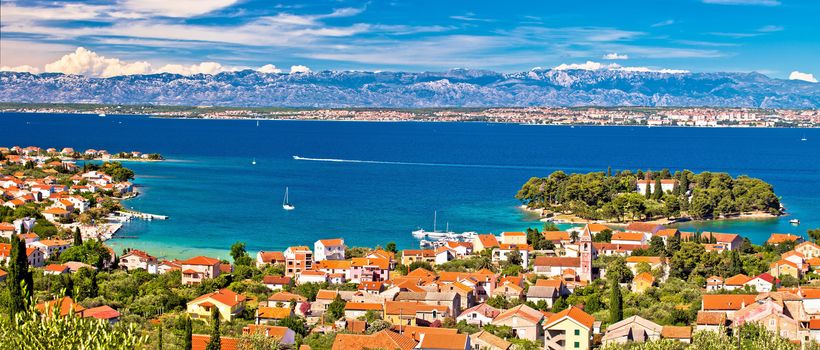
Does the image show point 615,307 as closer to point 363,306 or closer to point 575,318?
point 575,318

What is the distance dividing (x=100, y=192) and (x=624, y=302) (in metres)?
34.5

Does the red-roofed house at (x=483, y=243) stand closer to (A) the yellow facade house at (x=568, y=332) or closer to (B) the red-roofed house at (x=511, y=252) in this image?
(B) the red-roofed house at (x=511, y=252)

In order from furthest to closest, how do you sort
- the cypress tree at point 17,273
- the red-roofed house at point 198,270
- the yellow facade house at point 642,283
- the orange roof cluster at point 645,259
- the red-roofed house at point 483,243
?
the red-roofed house at point 483,243, the orange roof cluster at point 645,259, the red-roofed house at point 198,270, the yellow facade house at point 642,283, the cypress tree at point 17,273

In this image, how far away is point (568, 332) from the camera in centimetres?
2178

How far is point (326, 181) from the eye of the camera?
6888cm

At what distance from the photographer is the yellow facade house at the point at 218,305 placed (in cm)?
2428

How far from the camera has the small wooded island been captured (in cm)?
4875

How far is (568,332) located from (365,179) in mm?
49619

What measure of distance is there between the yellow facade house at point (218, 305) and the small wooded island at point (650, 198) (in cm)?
→ 2673

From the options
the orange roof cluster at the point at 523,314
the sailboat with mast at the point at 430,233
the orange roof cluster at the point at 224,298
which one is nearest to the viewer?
the orange roof cluster at the point at 523,314

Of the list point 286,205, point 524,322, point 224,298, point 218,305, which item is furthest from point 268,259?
point 286,205

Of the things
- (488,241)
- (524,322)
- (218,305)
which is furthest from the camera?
(488,241)

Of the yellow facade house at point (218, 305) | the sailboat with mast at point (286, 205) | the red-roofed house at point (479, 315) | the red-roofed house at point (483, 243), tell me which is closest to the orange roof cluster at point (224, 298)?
the yellow facade house at point (218, 305)

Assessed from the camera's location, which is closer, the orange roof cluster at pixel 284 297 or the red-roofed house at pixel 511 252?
the orange roof cluster at pixel 284 297
